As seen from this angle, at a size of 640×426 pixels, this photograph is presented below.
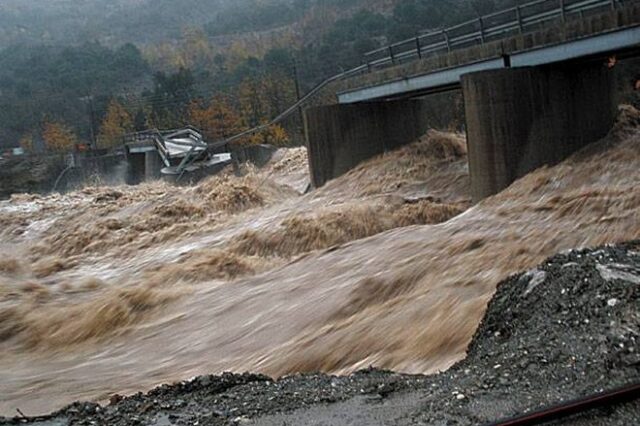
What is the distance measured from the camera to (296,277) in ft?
38.8

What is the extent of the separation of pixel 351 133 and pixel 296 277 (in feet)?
35.8

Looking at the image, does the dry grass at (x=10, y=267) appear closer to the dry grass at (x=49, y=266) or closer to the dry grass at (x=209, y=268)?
the dry grass at (x=49, y=266)

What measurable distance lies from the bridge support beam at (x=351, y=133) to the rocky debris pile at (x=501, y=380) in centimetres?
1574

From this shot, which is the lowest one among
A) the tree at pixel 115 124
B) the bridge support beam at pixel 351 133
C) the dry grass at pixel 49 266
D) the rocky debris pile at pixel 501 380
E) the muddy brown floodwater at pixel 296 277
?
the dry grass at pixel 49 266

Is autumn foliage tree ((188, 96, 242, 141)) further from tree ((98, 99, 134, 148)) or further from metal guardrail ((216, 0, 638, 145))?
metal guardrail ((216, 0, 638, 145))

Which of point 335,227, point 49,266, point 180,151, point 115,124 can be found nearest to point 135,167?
point 180,151

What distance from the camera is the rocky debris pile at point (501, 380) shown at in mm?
4656

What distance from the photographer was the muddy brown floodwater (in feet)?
26.3

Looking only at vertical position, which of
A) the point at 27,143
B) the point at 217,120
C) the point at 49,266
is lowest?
the point at 49,266

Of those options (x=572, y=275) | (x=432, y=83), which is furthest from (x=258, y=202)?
(x=572, y=275)

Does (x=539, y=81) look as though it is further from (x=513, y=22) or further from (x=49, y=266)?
(x=49, y=266)

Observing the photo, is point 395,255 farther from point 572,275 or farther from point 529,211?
point 572,275

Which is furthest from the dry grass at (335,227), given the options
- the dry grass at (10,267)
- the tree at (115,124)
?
the tree at (115,124)

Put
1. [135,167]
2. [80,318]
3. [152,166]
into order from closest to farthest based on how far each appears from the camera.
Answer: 1. [80,318]
2. [152,166]
3. [135,167]
